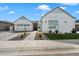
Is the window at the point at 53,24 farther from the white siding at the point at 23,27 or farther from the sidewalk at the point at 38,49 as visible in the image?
the sidewalk at the point at 38,49

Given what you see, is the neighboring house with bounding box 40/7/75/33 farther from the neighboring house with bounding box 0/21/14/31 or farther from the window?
the neighboring house with bounding box 0/21/14/31

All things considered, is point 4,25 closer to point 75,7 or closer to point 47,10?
point 47,10

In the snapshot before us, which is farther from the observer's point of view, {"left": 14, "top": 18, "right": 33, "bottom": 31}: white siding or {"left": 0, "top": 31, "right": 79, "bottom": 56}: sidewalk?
{"left": 14, "top": 18, "right": 33, "bottom": 31}: white siding

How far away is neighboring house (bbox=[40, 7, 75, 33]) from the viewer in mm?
22281

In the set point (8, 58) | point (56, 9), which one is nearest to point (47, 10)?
point (56, 9)

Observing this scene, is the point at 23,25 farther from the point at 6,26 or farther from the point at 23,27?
the point at 6,26

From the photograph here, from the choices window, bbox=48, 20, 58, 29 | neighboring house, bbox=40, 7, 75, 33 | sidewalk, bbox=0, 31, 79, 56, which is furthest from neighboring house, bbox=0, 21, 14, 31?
sidewalk, bbox=0, 31, 79, 56

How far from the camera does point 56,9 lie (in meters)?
21.9

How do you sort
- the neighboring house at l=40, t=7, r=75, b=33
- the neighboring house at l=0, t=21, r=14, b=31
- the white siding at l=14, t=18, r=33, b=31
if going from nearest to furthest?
1. the neighboring house at l=40, t=7, r=75, b=33
2. the white siding at l=14, t=18, r=33, b=31
3. the neighboring house at l=0, t=21, r=14, b=31

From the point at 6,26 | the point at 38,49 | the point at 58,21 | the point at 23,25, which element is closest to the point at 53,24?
the point at 58,21

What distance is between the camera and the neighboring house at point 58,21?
877 inches

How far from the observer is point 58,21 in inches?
890

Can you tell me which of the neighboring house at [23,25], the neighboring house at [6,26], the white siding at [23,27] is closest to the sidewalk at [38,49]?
Result: the white siding at [23,27]

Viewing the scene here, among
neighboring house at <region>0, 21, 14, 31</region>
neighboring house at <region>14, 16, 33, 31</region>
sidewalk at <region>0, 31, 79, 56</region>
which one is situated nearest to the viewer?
sidewalk at <region>0, 31, 79, 56</region>
